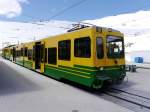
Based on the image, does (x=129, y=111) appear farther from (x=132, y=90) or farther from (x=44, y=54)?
(x=44, y=54)

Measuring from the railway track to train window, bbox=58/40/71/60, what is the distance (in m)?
2.99

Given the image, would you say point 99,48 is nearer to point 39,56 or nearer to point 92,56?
point 92,56

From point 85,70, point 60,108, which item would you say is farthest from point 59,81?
point 60,108

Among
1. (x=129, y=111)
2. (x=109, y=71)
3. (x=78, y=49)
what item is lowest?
(x=129, y=111)

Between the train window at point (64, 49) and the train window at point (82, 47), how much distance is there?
35.7 inches

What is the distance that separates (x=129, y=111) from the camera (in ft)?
27.1

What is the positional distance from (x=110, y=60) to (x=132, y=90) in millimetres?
1714

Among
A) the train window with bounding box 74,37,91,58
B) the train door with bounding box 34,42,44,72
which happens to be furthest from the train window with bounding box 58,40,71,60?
the train door with bounding box 34,42,44,72

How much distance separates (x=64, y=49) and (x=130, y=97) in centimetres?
497

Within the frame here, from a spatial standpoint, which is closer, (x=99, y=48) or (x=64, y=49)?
(x=99, y=48)

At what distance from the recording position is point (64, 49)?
1416 centimetres

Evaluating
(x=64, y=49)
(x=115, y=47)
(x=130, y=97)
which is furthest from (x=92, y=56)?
(x=64, y=49)

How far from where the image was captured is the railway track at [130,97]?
368 inches

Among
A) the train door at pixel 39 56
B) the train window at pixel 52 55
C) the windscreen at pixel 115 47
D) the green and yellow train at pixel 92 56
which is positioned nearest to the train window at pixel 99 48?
the green and yellow train at pixel 92 56
